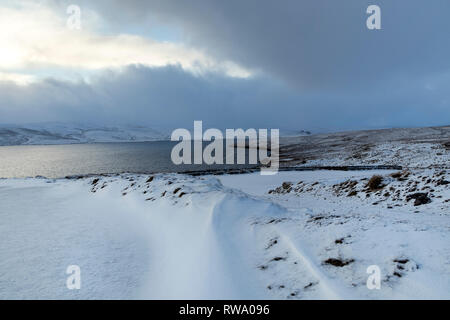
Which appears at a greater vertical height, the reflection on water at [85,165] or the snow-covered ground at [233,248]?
the reflection on water at [85,165]

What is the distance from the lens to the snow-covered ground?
6.23 m

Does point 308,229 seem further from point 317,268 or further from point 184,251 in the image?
point 184,251

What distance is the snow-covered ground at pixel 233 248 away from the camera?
623cm

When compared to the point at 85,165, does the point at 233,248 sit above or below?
below

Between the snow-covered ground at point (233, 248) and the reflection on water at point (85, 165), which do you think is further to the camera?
the reflection on water at point (85, 165)

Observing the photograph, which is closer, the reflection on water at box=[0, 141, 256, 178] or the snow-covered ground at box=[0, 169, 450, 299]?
the snow-covered ground at box=[0, 169, 450, 299]

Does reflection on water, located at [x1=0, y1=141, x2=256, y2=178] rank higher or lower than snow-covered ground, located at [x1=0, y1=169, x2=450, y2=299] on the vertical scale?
higher

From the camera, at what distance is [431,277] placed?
5.44 metres

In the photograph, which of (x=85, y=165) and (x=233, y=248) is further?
(x=85, y=165)

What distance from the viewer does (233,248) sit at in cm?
899
